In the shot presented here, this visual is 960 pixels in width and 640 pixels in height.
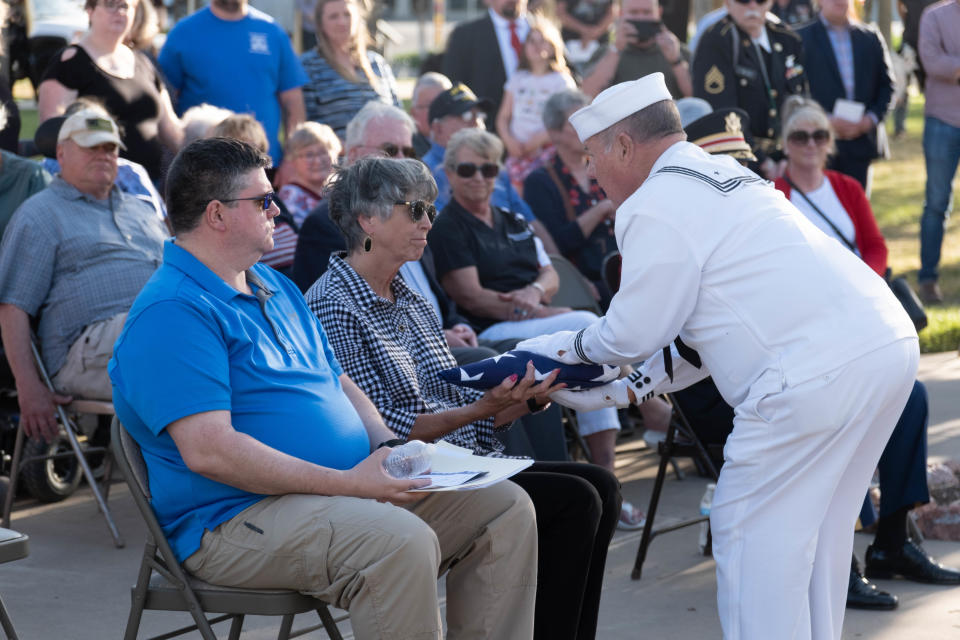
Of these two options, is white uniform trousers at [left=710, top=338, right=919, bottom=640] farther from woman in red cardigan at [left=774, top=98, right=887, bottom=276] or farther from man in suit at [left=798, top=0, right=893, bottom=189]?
man in suit at [left=798, top=0, right=893, bottom=189]

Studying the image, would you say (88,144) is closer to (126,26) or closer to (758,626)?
(126,26)

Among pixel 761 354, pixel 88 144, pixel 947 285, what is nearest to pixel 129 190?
pixel 88 144

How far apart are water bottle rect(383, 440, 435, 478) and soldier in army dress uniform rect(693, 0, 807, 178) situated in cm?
540

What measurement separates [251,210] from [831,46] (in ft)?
22.8

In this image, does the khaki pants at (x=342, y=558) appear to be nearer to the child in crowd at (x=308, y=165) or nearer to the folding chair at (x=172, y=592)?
the folding chair at (x=172, y=592)

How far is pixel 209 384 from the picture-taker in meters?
2.90

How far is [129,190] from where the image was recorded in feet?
19.3

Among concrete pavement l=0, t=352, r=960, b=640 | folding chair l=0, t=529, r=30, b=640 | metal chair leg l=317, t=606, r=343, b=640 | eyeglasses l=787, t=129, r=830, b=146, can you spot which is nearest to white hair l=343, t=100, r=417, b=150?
eyeglasses l=787, t=129, r=830, b=146

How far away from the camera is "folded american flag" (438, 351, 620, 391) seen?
366 centimetres

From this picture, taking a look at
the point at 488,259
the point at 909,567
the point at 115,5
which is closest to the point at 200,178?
the point at 488,259

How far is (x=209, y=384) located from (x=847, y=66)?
24.1ft

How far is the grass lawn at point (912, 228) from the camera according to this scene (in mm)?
8742

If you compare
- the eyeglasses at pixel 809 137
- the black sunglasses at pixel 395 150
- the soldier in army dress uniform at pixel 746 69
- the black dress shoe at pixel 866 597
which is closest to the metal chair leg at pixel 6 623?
the black dress shoe at pixel 866 597

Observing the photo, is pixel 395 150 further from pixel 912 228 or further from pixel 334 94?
pixel 912 228
